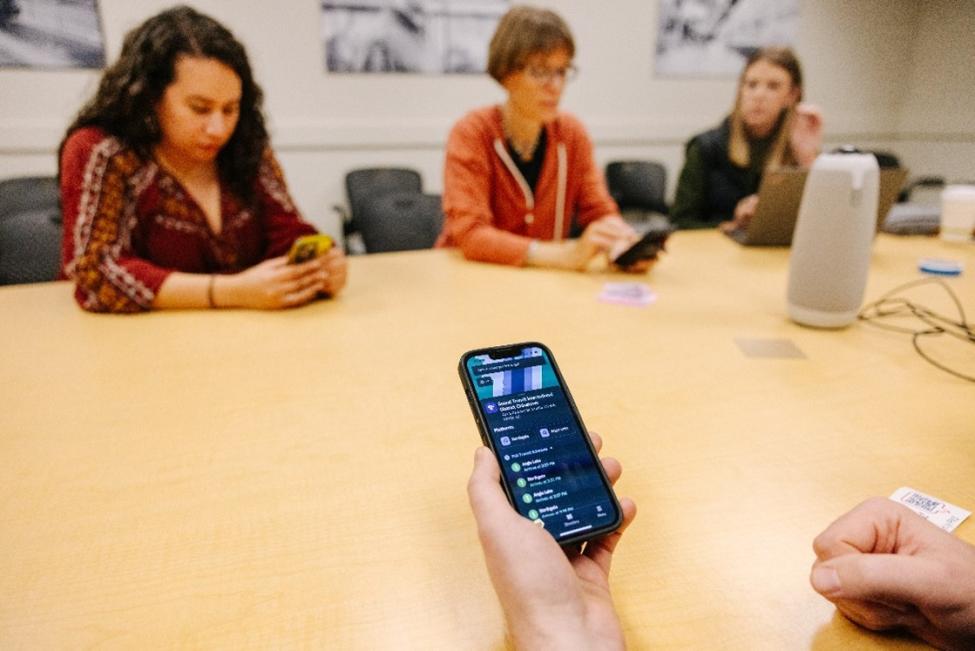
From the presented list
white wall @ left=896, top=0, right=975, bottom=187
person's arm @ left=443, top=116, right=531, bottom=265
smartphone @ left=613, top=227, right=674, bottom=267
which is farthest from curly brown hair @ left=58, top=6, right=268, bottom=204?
white wall @ left=896, top=0, right=975, bottom=187

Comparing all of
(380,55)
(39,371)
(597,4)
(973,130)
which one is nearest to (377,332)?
(39,371)

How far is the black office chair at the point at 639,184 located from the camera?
407 cm

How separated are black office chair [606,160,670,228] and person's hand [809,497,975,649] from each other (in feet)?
12.2

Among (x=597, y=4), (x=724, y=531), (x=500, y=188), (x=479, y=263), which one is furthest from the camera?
(x=597, y=4)

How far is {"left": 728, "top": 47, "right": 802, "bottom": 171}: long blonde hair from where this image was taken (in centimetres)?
235

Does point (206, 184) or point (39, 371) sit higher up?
point (206, 184)

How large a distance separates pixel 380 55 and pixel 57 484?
3252 mm

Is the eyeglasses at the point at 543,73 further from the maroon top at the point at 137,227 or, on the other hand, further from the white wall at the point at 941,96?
the white wall at the point at 941,96

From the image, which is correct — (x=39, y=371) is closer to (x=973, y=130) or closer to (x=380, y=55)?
(x=380, y=55)

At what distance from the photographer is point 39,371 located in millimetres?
974

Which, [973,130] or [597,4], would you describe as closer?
[597,4]

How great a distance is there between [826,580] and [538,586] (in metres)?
0.23

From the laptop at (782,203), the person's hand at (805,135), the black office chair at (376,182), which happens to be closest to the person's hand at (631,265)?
the laptop at (782,203)

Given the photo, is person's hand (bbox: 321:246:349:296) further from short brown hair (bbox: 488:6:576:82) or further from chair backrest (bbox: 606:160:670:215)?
chair backrest (bbox: 606:160:670:215)
